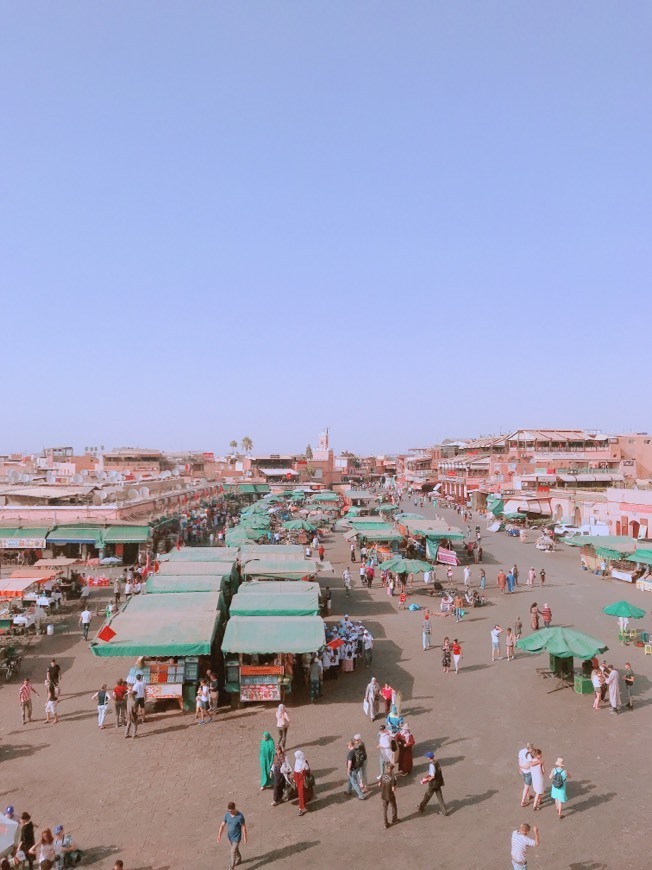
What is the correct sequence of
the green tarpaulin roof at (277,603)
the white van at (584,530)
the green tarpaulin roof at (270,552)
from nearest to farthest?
the green tarpaulin roof at (277,603)
the green tarpaulin roof at (270,552)
the white van at (584,530)

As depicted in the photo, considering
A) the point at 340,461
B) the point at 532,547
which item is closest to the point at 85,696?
the point at 532,547

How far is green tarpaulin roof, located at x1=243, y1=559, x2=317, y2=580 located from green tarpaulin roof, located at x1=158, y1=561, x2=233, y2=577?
30.2 inches

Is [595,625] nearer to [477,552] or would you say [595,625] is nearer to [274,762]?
[477,552]

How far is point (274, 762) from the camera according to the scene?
9.88 m

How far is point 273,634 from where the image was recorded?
14141 mm

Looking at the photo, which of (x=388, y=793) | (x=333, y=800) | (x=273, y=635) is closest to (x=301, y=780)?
(x=333, y=800)

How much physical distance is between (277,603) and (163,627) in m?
3.40

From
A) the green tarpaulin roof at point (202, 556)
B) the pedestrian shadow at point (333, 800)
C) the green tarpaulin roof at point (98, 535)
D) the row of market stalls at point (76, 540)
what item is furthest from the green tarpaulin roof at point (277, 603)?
the row of market stalls at point (76, 540)

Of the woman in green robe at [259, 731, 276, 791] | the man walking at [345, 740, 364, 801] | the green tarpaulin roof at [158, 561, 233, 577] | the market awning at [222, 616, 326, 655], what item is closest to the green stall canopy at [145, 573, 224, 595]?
A: the green tarpaulin roof at [158, 561, 233, 577]

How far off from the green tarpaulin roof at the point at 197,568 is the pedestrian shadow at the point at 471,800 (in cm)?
1202

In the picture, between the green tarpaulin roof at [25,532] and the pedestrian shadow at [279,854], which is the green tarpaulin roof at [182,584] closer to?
the pedestrian shadow at [279,854]

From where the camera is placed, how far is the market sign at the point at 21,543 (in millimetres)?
30922

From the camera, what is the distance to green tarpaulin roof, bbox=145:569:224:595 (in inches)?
728

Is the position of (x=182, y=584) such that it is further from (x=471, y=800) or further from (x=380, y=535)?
(x=380, y=535)
